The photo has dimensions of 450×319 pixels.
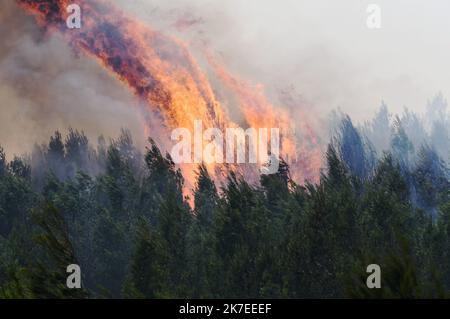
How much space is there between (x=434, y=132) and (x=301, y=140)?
47.7 meters

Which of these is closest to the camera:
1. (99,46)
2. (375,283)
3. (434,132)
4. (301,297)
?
(375,283)

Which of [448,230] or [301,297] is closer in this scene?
[301,297]

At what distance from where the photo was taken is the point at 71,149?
10400 cm

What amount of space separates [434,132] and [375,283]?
138 m

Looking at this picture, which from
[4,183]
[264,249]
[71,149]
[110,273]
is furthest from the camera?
[71,149]

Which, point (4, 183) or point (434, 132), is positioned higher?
point (434, 132)

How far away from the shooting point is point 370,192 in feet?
146

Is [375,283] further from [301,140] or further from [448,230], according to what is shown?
[301,140]

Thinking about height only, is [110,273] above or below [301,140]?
below
